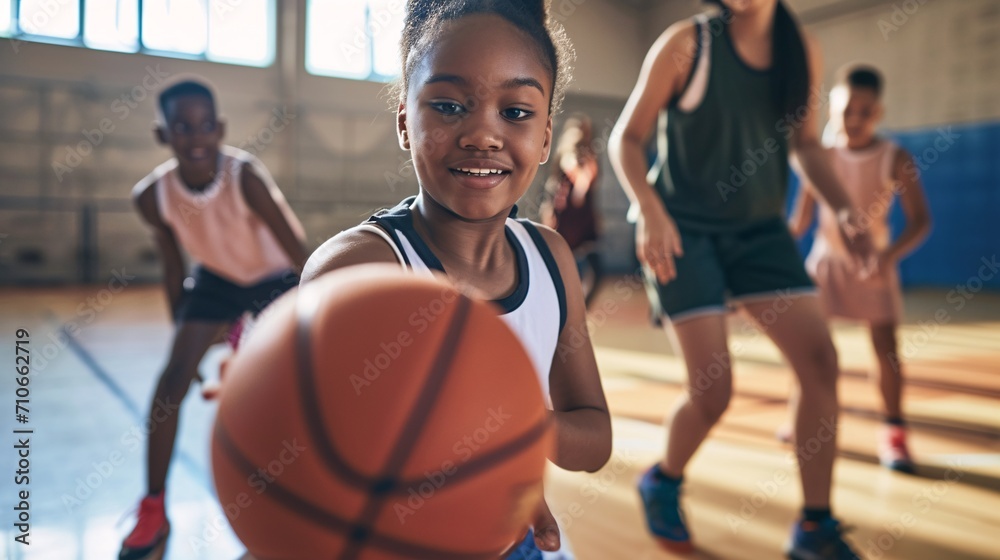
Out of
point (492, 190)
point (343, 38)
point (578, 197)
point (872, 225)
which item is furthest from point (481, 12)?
point (343, 38)

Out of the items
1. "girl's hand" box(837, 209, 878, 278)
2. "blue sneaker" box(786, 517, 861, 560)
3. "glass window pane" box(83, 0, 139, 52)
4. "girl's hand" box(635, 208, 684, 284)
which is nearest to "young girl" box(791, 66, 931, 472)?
"girl's hand" box(837, 209, 878, 278)

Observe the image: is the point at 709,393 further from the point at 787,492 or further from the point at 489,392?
the point at 489,392

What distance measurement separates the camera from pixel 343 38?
11.2 metres

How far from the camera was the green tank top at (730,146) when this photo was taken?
6.55 ft

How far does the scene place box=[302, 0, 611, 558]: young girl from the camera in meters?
1.04

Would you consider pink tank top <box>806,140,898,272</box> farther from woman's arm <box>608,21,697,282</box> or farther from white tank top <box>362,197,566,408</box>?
white tank top <box>362,197,566,408</box>

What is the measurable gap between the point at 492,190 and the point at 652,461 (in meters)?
1.94

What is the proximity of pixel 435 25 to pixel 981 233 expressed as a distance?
1047 centimetres

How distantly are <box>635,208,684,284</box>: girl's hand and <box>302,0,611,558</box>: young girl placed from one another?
663 millimetres

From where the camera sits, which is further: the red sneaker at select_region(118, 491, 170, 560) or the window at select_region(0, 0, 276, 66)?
the window at select_region(0, 0, 276, 66)

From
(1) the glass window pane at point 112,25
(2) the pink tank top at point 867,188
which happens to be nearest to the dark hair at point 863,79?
(2) the pink tank top at point 867,188

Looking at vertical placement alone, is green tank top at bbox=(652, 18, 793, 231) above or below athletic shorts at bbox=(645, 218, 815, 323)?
above

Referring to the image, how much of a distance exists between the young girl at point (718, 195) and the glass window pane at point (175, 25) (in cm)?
979

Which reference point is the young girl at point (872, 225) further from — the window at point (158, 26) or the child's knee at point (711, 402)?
the window at point (158, 26)
